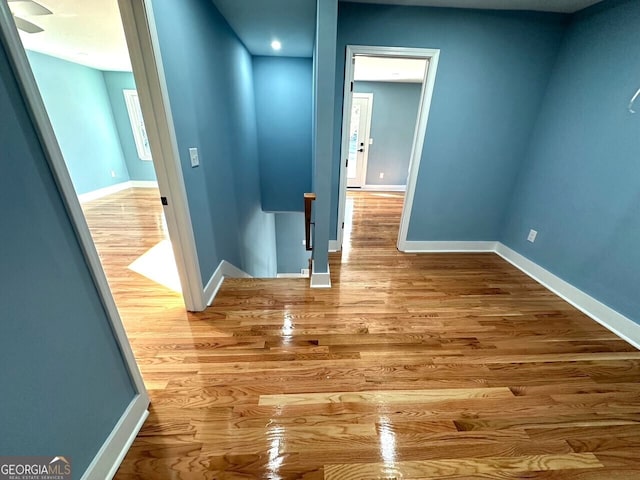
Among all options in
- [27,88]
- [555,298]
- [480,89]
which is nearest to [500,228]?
[555,298]

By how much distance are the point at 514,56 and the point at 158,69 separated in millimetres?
3026

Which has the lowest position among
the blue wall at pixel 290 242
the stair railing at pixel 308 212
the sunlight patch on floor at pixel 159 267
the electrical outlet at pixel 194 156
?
the blue wall at pixel 290 242

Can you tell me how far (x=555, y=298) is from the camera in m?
2.27

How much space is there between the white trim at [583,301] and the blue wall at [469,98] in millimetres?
518

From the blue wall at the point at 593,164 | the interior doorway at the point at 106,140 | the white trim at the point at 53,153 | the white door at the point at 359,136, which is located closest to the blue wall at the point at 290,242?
the white door at the point at 359,136

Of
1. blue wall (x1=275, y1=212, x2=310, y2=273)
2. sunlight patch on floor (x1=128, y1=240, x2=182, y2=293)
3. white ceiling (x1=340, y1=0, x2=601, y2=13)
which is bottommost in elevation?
blue wall (x1=275, y1=212, x2=310, y2=273)

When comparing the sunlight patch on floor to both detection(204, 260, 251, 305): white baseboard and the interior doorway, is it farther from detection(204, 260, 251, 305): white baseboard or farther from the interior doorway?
detection(204, 260, 251, 305): white baseboard

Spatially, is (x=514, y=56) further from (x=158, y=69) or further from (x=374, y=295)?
(x=158, y=69)

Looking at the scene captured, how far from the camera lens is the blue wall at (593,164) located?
6.03 ft

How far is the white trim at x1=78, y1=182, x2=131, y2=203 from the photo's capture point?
16.6 ft

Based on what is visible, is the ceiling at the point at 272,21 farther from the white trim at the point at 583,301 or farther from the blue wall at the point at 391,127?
the white trim at the point at 583,301

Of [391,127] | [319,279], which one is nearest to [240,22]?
[319,279]

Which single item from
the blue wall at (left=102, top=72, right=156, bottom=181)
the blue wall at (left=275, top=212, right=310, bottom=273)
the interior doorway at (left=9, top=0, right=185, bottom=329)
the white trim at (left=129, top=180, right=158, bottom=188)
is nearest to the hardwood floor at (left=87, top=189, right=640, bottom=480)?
the interior doorway at (left=9, top=0, right=185, bottom=329)

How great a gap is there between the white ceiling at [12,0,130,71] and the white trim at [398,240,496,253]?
390cm
